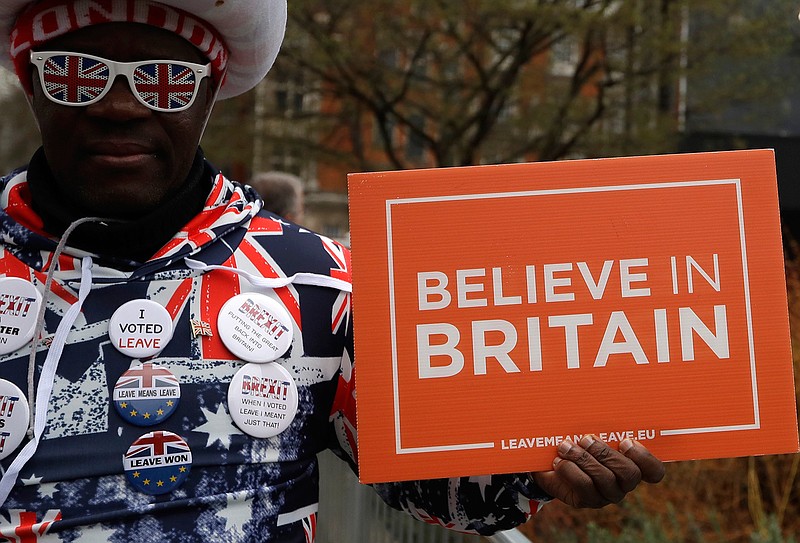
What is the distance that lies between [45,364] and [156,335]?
0.20 m

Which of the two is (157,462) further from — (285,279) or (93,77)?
(93,77)

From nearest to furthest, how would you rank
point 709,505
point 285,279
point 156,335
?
point 156,335, point 285,279, point 709,505

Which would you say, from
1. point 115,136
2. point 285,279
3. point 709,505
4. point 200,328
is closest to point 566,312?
point 285,279

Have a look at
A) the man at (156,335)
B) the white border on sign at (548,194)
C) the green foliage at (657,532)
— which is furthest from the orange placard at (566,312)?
the green foliage at (657,532)

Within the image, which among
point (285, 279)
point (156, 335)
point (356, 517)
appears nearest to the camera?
point (156, 335)

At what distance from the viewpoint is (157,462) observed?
1755mm

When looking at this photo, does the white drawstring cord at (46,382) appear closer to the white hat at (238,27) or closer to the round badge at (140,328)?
the round badge at (140,328)

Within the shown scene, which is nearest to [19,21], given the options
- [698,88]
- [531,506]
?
[531,506]

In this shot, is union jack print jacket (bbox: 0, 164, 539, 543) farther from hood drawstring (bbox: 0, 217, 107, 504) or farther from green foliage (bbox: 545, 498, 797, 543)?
green foliage (bbox: 545, 498, 797, 543)

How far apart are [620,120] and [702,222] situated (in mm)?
12422

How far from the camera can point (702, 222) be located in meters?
1.83

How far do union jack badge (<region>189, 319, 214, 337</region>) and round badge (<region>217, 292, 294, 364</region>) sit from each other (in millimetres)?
22

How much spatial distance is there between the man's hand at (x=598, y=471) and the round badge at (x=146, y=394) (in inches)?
27.1

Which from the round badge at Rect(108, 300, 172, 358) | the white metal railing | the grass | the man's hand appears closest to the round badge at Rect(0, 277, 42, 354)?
the round badge at Rect(108, 300, 172, 358)
